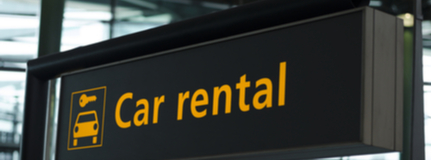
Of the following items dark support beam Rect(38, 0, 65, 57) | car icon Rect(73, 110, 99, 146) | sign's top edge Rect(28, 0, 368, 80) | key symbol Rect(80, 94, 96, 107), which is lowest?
car icon Rect(73, 110, 99, 146)

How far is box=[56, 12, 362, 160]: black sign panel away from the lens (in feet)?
3.94

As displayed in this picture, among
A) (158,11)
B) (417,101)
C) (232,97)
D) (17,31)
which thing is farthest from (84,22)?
(232,97)

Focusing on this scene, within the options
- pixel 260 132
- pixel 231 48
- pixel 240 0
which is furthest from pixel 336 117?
pixel 240 0

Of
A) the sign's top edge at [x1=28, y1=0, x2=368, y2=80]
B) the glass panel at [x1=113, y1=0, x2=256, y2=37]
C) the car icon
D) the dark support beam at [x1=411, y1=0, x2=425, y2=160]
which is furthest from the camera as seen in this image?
the glass panel at [x1=113, y1=0, x2=256, y2=37]

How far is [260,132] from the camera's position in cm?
134

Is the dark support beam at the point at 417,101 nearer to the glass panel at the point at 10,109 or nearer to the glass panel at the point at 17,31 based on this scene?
the glass panel at the point at 17,31

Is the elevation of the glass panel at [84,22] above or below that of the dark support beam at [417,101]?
above

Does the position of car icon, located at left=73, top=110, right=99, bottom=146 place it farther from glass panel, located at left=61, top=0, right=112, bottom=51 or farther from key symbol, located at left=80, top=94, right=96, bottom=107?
glass panel, located at left=61, top=0, right=112, bottom=51

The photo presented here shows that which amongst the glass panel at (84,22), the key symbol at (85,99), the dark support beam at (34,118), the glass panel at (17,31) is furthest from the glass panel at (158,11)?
the key symbol at (85,99)

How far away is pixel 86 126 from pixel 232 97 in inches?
25.1

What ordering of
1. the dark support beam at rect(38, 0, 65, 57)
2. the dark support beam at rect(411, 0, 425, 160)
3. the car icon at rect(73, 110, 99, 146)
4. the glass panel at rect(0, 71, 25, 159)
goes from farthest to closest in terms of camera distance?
the glass panel at rect(0, 71, 25, 159) → the dark support beam at rect(38, 0, 65, 57) → the dark support beam at rect(411, 0, 425, 160) → the car icon at rect(73, 110, 99, 146)

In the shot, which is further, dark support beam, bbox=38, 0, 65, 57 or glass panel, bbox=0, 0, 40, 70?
glass panel, bbox=0, 0, 40, 70

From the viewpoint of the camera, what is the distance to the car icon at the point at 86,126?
179cm

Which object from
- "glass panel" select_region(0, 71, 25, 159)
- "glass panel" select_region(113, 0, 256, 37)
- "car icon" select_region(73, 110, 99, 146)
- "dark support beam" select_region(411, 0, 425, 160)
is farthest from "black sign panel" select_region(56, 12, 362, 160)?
"glass panel" select_region(0, 71, 25, 159)
